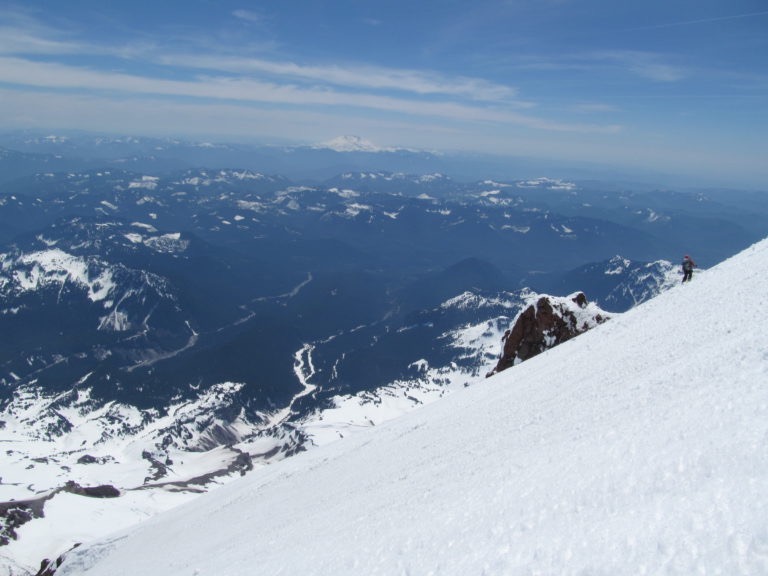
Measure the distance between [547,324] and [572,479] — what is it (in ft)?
150

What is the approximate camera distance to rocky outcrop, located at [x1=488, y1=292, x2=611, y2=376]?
190ft

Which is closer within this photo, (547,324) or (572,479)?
(572,479)

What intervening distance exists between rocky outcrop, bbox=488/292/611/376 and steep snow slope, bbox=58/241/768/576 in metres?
19.4

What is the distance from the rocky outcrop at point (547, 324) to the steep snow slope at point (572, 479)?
19.4m

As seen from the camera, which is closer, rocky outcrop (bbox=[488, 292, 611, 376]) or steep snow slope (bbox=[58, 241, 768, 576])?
steep snow slope (bbox=[58, 241, 768, 576])

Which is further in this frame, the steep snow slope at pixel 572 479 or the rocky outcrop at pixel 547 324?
the rocky outcrop at pixel 547 324

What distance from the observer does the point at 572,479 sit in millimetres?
15492

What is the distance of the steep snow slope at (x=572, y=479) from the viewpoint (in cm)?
1141

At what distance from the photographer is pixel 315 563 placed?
1720 cm

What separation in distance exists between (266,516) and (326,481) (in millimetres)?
4562

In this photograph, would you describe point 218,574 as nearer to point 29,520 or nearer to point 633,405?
point 633,405

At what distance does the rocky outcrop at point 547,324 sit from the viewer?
5797 cm

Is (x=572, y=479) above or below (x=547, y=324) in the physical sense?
above

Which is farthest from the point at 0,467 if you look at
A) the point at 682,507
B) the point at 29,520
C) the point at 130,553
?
the point at 682,507
